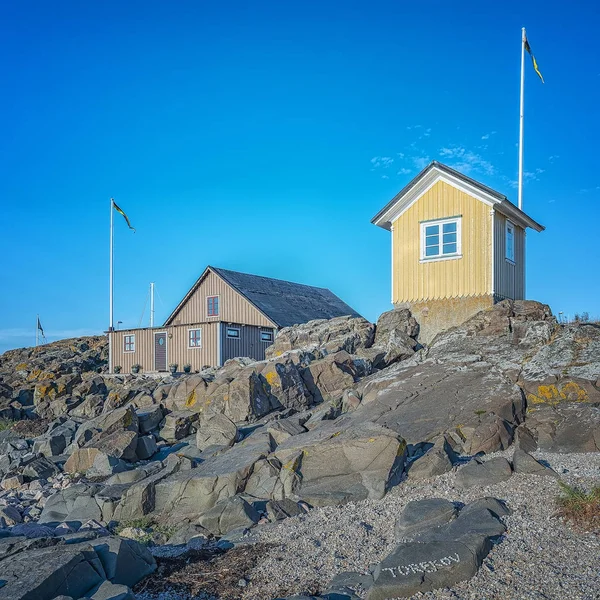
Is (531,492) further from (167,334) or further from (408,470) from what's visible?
(167,334)

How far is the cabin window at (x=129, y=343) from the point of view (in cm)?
3709

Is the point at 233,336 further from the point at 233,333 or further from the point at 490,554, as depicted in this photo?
the point at 490,554

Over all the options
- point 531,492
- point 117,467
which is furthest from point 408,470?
point 117,467

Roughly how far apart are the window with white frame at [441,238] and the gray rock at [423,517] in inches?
520

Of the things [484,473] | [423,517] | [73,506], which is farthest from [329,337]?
[423,517]

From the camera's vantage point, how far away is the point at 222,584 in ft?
27.1

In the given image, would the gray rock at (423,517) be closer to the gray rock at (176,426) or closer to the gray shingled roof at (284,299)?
the gray rock at (176,426)

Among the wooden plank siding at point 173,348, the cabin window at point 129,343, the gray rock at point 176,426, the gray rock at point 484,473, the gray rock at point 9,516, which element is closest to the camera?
the gray rock at point 484,473

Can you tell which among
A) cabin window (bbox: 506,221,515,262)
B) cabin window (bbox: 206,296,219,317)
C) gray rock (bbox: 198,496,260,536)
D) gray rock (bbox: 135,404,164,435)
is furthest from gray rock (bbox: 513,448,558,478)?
cabin window (bbox: 206,296,219,317)

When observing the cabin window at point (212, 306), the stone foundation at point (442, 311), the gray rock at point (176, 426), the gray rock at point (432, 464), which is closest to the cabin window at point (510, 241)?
the stone foundation at point (442, 311)

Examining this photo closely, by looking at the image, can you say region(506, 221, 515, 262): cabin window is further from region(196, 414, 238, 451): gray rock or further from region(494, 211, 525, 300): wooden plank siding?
region(196, 414, 238, 451): gray rock

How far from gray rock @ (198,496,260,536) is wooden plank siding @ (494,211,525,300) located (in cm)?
1287

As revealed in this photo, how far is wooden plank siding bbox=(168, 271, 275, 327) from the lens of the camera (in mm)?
35594

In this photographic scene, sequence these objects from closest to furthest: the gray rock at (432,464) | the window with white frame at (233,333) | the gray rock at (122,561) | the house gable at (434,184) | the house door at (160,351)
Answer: the gray rock at (122,561), the gray rock at (432,464), the house gable at (434,184), the window with white frame at (233,333), the house door at (160,351)
